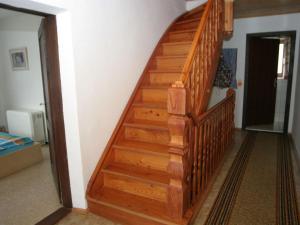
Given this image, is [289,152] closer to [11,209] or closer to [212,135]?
[212,135]

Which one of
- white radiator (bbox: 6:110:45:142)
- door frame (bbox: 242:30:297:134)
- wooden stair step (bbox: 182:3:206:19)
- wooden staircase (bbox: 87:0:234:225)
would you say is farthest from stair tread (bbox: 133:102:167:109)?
door frame (bbox: 242:30:297:134)

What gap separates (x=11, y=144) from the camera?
3.15 m

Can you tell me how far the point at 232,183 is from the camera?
2.62 m

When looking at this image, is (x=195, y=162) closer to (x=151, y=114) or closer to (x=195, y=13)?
(x=151, y=114)

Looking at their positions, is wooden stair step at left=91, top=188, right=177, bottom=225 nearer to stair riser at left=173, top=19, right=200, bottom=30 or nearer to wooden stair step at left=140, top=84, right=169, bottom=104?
wooden stair step at left=140, top=84, right=169, bottom=104

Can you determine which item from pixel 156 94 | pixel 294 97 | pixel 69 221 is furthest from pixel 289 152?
pixel 69 221

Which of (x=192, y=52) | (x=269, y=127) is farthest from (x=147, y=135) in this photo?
(x=269, y=127)

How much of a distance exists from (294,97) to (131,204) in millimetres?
3900

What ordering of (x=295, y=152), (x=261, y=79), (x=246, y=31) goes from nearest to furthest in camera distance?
1. (x=295, y=152)
2. (x=246, y=31)
3. (x=261, y=79)

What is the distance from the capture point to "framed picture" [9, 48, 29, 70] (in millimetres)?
4238

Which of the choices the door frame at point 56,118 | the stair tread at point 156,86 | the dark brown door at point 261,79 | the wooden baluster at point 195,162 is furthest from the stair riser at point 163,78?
the dark brown door at point 261,79

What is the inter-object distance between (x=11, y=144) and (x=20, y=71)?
6.15 feet

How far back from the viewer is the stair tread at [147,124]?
2449mm

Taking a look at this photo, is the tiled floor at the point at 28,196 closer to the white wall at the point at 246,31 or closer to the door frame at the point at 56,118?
the door frame at the point at 56,118
